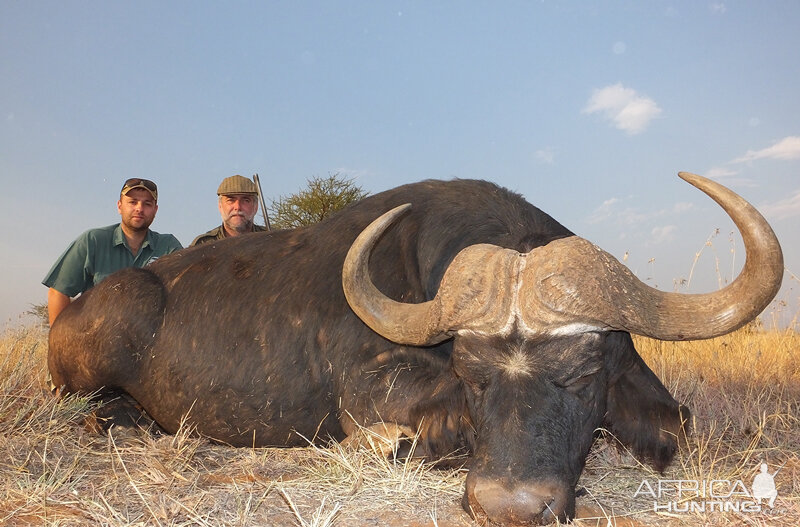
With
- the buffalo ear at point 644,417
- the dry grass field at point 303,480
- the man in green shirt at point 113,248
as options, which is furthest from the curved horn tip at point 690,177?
the man in green shirt at point 113,248

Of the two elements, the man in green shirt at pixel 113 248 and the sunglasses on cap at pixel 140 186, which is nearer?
the man in green shirt at pixel 113 248

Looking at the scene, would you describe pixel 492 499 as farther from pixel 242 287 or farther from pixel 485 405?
pixel 242 287

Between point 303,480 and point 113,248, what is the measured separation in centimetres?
467

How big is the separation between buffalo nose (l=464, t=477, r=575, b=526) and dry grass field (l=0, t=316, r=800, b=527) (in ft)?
0.66

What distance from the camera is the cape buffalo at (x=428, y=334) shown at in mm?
2893

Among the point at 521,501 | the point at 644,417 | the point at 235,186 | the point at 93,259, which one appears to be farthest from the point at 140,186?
the point at 521,501

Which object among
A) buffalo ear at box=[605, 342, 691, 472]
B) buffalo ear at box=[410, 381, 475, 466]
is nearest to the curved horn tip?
buffalo ear at box=[605, 342, 691, 472]

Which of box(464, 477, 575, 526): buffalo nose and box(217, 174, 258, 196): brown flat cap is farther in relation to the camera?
box(217, 174, 258, 196): brown flat cap

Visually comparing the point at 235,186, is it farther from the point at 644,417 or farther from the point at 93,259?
the point at 644,417

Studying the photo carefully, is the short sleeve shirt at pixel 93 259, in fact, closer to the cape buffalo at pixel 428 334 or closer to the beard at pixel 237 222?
the beard at pixel 237 222

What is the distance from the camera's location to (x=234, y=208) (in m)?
8.59

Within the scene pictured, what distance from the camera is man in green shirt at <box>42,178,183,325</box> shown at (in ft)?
21.6

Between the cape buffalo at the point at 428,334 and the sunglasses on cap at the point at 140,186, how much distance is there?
2.37 meters

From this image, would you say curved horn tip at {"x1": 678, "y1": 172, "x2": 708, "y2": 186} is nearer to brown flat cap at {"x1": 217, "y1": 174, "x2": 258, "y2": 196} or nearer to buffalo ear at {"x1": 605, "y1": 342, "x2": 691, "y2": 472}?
buffalo ear at {"x1": 605, "y1": 342, "x2": 691, "y2": 472}
